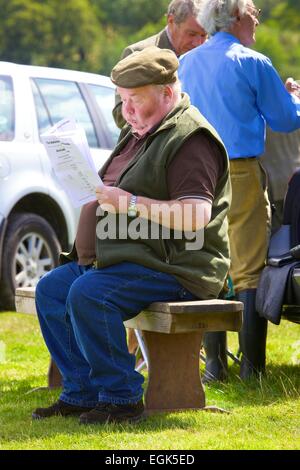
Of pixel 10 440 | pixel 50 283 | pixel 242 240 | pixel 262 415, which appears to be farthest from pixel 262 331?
pixel 10 440

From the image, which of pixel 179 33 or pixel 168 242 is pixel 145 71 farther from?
pixel 179 33

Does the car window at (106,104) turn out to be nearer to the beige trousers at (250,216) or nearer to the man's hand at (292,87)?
the man's hand at (292,87)

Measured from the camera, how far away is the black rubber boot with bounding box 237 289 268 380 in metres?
5.96

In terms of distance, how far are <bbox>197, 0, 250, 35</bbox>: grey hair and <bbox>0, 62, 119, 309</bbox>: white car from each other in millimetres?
3157

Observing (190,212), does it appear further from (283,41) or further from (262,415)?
(283,41)

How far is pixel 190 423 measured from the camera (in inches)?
191

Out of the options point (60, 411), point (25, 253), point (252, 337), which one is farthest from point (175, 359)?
point (25, 253)

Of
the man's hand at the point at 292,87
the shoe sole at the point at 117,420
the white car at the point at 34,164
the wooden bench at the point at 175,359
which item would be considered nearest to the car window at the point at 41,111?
the white car at the point at 34,164

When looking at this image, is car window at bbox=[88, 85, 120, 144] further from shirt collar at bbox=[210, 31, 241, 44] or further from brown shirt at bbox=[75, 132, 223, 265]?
brown shirt at bbox=[75, 132, 223, 265]

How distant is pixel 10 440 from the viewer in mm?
4609

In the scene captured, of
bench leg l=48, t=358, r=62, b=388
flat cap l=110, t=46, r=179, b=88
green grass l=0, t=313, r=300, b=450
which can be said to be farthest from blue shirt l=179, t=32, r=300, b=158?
bench leg l=48, t=358, r=62, b=388

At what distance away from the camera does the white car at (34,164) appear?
29.4 feet
